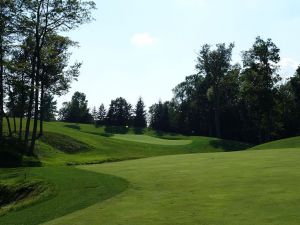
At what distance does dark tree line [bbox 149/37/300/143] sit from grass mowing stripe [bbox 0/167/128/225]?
64500 mm

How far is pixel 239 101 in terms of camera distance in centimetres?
11619

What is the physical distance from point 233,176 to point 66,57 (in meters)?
39.0

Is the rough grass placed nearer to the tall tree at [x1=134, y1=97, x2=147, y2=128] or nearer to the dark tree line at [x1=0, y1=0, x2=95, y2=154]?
the dark tree line at [x1=0, y1=0, x2=95, y2=154]

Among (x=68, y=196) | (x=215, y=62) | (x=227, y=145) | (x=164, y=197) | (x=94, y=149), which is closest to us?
(x=164, y=197)

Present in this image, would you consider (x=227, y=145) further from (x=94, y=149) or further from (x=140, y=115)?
(x=140, y=115)

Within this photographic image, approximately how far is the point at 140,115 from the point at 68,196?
5128 inches

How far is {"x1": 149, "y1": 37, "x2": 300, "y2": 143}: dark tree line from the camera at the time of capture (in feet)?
275

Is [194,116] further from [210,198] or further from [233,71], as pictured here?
[210,198]

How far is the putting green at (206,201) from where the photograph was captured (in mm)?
13000

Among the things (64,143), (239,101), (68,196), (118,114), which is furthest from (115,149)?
(118,114)

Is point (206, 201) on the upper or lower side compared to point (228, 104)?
lower

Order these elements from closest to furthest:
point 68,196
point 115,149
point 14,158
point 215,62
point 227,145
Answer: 1. point 68,196
2. point 14,158
3. point 115,149
4. point 227,145
5. point 215,62

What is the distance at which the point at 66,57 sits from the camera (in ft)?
182

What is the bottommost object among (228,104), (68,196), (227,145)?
(68,196)
